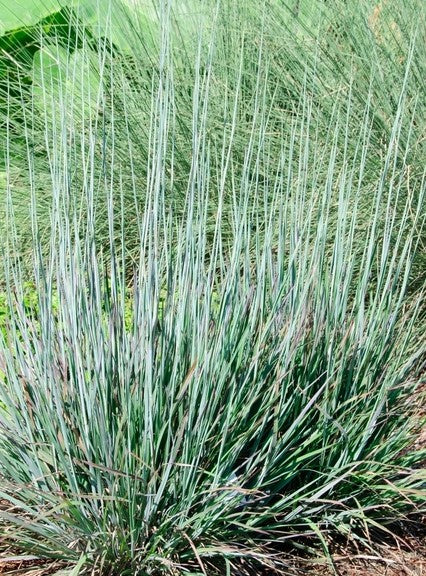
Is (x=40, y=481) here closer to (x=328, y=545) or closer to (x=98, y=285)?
→ (x=98, y=285)

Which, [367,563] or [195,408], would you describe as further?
[367,563]

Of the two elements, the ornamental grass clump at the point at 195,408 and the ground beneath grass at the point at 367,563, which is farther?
the ground beneath grass at the point at 367,563

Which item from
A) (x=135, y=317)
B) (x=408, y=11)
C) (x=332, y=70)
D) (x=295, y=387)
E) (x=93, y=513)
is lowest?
(x=93, y=513)

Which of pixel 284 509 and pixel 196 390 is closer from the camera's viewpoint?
pixel 196 390

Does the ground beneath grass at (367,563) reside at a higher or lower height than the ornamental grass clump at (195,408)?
lower

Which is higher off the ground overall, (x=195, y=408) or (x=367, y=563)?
(x=195, y=408)

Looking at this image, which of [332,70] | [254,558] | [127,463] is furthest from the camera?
[332,70]

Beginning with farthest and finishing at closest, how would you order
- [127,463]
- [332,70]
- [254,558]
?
[332,70] < [254,558] < [127,463]

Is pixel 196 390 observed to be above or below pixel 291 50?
below

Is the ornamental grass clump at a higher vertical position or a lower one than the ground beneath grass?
higher

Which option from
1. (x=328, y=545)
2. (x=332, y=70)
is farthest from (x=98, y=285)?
(x=332, y=70)

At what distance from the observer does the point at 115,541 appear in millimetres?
2350

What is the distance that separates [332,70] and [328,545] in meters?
2.36

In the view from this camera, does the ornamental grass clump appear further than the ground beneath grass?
No
